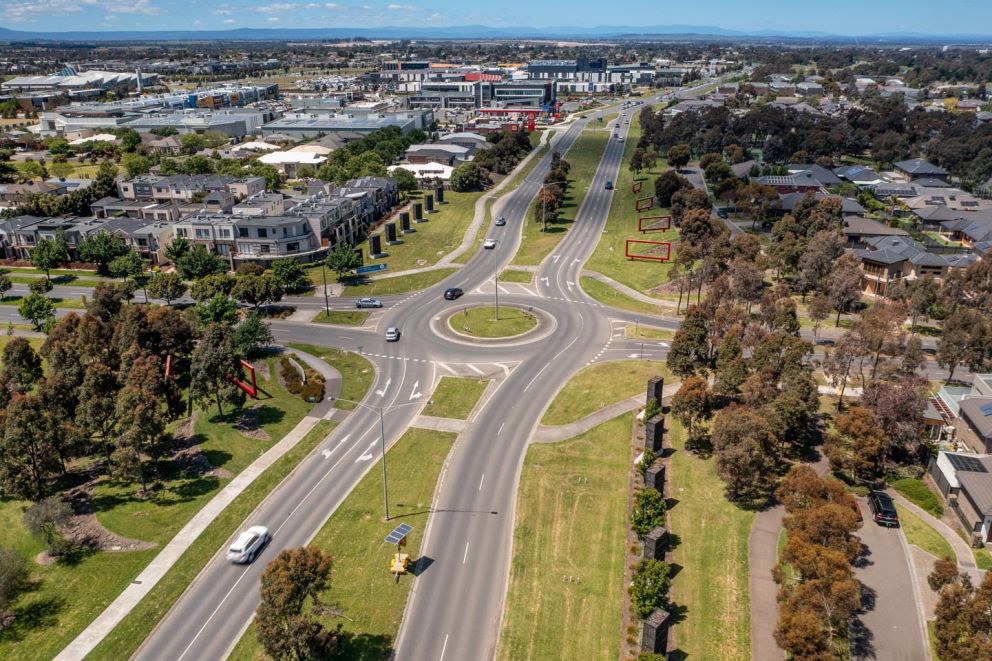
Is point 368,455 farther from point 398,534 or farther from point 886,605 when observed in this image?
point 886,605

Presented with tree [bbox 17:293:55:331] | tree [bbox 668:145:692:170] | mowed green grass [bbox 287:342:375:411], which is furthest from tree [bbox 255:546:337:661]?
tree [bbox 668:145:692:170]

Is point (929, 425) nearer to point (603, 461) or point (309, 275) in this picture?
point (603, 461)

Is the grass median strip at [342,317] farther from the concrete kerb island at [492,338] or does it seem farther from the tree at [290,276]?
the concrete kerb island at [492,338]

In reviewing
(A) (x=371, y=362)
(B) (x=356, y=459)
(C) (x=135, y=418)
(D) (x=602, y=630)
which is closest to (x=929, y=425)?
(D) (x=602, y=630)

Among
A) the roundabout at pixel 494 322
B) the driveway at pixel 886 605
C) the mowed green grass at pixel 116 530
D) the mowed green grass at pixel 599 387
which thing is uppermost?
the roundabout at pixel 494 322

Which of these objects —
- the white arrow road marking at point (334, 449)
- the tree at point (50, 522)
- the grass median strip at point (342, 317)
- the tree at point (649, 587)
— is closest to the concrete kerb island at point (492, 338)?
the grass median strip at point (342, 317)

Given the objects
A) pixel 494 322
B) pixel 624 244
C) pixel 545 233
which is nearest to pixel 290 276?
pixel 494 322

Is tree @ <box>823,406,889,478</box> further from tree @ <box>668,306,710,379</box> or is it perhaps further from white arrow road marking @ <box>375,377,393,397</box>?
white arrow road marking @ <box>375,377,393,397</box>
